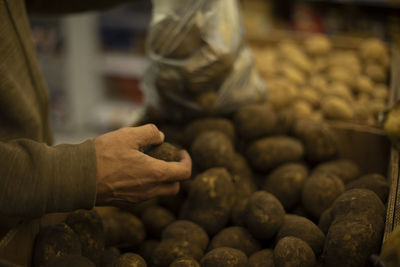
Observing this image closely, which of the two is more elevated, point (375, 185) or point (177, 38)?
point (177, 38)

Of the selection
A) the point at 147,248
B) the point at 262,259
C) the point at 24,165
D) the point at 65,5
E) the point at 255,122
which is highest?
the point at 65,5

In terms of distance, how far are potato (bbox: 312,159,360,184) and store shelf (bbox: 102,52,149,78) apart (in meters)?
2.06

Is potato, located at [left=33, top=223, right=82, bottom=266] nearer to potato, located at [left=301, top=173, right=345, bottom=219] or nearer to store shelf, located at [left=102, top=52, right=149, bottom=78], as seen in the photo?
potato, located at [left=301, top=173, right=345, bottom=219]

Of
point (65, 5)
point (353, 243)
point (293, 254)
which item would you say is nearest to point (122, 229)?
point (293, 254)

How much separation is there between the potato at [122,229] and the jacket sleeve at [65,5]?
73 centimetres

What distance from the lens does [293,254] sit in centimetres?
78

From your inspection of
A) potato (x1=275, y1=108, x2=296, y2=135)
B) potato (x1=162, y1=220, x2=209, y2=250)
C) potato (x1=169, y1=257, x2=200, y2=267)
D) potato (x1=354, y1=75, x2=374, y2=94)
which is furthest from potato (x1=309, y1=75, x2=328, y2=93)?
potato (x1=169, y1=257, x2=200, y2=267)

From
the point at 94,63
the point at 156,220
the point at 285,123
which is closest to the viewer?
the point at 156,220

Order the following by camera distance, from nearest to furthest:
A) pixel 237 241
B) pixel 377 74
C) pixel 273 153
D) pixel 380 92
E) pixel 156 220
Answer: pixel 237 241
pixel 156 220
pixel 273 153
pixel 380 92
pixel 377 74

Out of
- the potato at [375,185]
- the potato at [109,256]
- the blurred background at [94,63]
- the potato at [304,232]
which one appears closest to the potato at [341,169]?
the potato at [375,185]

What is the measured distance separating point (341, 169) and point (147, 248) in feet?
1.83

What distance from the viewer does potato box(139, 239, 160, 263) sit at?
38.0 inches

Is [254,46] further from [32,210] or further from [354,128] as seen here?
[32,210]

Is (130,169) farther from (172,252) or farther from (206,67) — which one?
(206,67)
